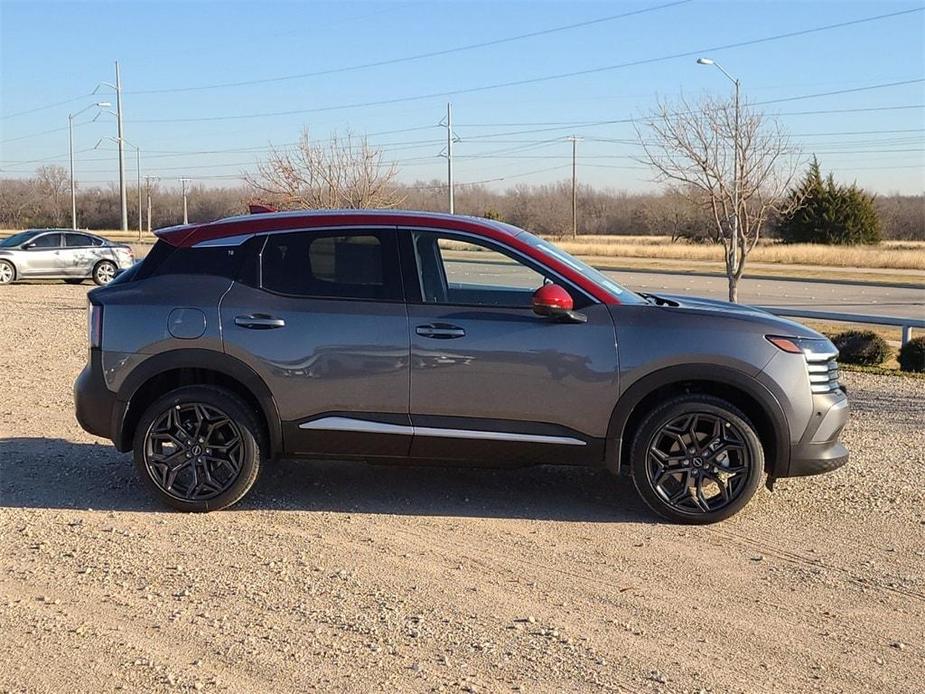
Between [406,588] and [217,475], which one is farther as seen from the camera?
[217,475]

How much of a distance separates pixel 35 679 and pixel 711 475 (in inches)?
147

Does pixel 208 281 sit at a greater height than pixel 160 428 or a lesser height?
greater

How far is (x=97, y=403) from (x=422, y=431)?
197cm

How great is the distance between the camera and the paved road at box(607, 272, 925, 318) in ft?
84.8

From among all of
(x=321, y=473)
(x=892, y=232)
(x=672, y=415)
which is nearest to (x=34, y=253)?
(x=321, y=473)

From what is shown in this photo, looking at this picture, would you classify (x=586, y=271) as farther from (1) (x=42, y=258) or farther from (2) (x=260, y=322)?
(1) (x=42, y=258)

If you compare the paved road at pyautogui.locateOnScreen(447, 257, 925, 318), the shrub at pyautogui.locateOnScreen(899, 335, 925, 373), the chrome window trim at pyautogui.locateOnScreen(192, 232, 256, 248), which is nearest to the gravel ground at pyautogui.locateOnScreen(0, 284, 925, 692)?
the chrome window trim at pyautogui.locateOnScreen(192, 232, 256, 248)

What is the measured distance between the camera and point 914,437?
28.3ft

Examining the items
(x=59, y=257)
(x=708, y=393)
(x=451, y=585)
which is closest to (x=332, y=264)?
(x=451, y=585)

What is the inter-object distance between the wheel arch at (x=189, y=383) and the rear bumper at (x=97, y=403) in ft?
0.09

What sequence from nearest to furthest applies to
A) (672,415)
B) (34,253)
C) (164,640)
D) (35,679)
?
1. (35,679)
2. (164,640)
3. (672,415)
4. (34,253)

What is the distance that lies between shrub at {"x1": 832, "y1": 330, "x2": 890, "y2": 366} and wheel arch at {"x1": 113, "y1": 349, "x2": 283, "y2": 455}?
981 cm

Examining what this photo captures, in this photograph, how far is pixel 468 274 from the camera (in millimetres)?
6543

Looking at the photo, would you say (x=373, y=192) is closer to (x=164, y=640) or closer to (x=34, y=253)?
(x=34, y=253)
